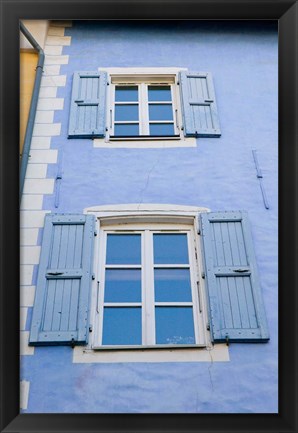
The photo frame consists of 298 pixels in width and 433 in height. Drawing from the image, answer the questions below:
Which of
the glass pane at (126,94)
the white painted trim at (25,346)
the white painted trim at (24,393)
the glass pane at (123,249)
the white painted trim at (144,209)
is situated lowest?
the white painted trim at (24,393)

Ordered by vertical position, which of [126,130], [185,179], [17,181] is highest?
[126,130]

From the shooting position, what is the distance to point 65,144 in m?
6.76

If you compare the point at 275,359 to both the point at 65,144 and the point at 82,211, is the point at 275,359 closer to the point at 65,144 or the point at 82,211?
the point at 82,211

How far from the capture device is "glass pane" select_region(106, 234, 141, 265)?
5.65 m

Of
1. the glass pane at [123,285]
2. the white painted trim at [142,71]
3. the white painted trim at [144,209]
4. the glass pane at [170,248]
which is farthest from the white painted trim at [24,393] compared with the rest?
the white painted trim at [142,71]

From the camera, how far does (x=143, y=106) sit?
7516 millimetres

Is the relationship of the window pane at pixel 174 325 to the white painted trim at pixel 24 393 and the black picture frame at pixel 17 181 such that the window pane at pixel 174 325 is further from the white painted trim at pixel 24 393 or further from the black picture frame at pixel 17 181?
the black picture frame at pixel 17 181

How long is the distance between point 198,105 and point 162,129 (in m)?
0.55

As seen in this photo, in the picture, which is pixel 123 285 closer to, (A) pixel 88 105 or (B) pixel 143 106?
(A) pixel 88 105

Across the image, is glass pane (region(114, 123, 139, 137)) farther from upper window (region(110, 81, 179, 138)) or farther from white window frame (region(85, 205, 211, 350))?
white window frame (region(85, 205, 211, 350))

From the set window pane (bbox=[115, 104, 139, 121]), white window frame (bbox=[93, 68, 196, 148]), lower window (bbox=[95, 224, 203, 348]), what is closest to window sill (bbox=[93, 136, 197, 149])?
white window frame (bbox=[93, 68, 196, 148])

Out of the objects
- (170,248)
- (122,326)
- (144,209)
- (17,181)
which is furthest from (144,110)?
(17,181)

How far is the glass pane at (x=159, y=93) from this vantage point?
7.69m
